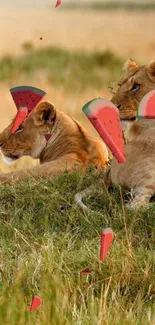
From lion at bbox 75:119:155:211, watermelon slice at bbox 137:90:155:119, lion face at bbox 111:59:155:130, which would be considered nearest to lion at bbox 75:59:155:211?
lion at bbox 75:119:155:211

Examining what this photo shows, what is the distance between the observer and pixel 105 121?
203 inches

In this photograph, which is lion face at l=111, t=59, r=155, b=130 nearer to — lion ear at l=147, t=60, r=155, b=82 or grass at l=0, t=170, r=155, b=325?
lion ear at l=147, t=60, r=155, b=82

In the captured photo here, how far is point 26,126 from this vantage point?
7.32 metres

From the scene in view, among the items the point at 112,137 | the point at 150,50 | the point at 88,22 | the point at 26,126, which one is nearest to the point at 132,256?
the point at 112,137

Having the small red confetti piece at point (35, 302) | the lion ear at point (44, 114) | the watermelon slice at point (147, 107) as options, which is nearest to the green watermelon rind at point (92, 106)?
the watermelon slice at point (147, 107)

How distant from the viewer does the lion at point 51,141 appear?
7090mm

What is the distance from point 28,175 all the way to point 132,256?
5.50 feet

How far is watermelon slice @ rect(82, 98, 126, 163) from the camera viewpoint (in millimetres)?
5020

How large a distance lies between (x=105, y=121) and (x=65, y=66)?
16062mm

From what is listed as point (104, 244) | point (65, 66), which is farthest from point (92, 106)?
point (65, 66)

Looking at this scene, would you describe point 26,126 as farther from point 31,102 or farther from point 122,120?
point 122,120

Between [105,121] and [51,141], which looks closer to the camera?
[105,121]

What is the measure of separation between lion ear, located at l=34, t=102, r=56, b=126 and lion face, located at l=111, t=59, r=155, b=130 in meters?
0.46

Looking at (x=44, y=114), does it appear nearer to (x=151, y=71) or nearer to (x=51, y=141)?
(x=51, y=141)
